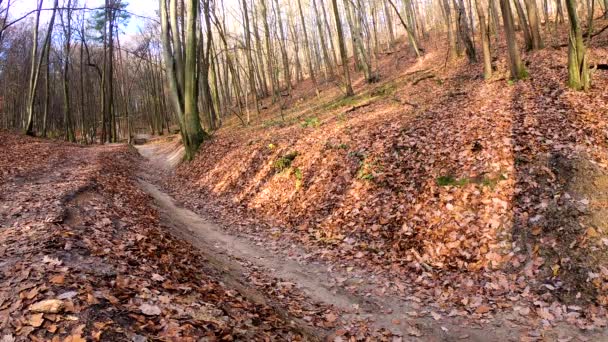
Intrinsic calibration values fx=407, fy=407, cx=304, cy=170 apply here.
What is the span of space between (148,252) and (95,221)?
1697mm

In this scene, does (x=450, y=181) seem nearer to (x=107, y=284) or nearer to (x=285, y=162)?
(x=285, y=162)

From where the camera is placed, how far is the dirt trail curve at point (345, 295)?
5.00 metres

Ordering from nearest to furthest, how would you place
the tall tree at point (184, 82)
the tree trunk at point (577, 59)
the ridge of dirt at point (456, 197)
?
the ridge of dirt at point (456, 197) < the tree trunk at point (577, 59) < the tall tree at point (184, 82)

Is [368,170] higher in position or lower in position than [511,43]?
lower

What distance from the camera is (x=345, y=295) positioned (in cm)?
611

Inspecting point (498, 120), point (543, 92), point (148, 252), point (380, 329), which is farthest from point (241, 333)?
point (543, 92)

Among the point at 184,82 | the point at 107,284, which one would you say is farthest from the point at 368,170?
the point at 184,82

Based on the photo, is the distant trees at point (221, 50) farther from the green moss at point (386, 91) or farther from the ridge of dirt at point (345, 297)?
the ridge of dirt at point (345, 297)

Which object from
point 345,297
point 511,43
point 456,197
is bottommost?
point 345,297

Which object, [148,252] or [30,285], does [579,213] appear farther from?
[30,285]

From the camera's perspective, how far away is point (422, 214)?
302 inches

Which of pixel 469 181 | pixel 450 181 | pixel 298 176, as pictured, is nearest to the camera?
pixel 469 181

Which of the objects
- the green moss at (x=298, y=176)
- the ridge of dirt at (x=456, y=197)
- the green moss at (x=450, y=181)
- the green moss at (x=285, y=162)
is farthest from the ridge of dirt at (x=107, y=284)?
the green moss at (x=450, y=181)

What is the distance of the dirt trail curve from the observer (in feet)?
16.4
